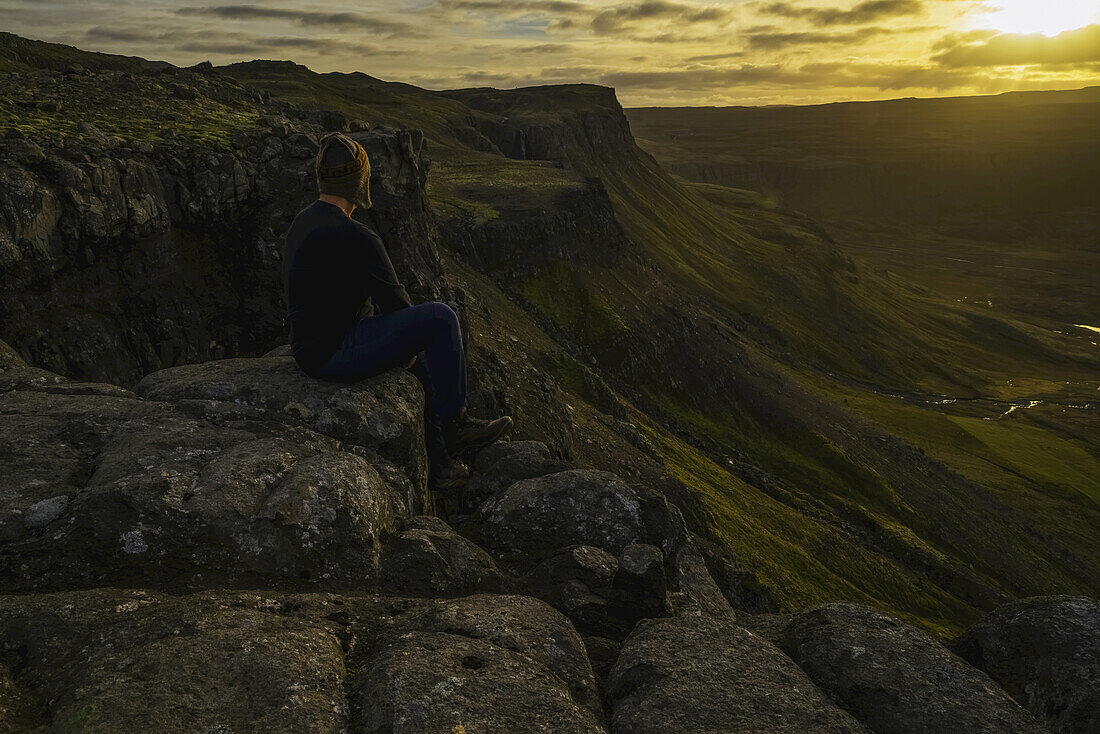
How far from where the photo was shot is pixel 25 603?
6.36m

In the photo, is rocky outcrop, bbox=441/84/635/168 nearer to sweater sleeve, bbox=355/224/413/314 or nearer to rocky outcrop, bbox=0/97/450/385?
rocky outcrop, bbox=0/97/450/385

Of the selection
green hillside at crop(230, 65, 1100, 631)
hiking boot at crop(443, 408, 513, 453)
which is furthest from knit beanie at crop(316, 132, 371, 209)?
green hillside at crop(230, 65, 1100, 631)

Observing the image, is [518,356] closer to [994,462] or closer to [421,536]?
[421,536]

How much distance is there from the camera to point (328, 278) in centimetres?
996

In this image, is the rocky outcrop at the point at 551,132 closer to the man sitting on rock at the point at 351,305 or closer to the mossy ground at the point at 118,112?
the mossy ground at the point at 118,112

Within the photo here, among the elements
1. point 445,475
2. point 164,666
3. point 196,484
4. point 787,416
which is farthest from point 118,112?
point 787,416

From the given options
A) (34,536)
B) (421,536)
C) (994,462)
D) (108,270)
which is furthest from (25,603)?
(994,462)

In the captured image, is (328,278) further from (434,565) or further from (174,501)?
(434,565)

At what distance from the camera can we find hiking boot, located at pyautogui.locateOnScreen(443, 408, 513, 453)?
1205cm

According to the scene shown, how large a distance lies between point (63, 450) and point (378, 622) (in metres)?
5.19

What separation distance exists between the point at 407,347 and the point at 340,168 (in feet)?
9.54

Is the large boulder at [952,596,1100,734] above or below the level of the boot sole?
below

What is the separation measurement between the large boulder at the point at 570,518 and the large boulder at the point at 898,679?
9.54ft

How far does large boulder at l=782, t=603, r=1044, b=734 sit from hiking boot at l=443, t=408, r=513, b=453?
623 cm
